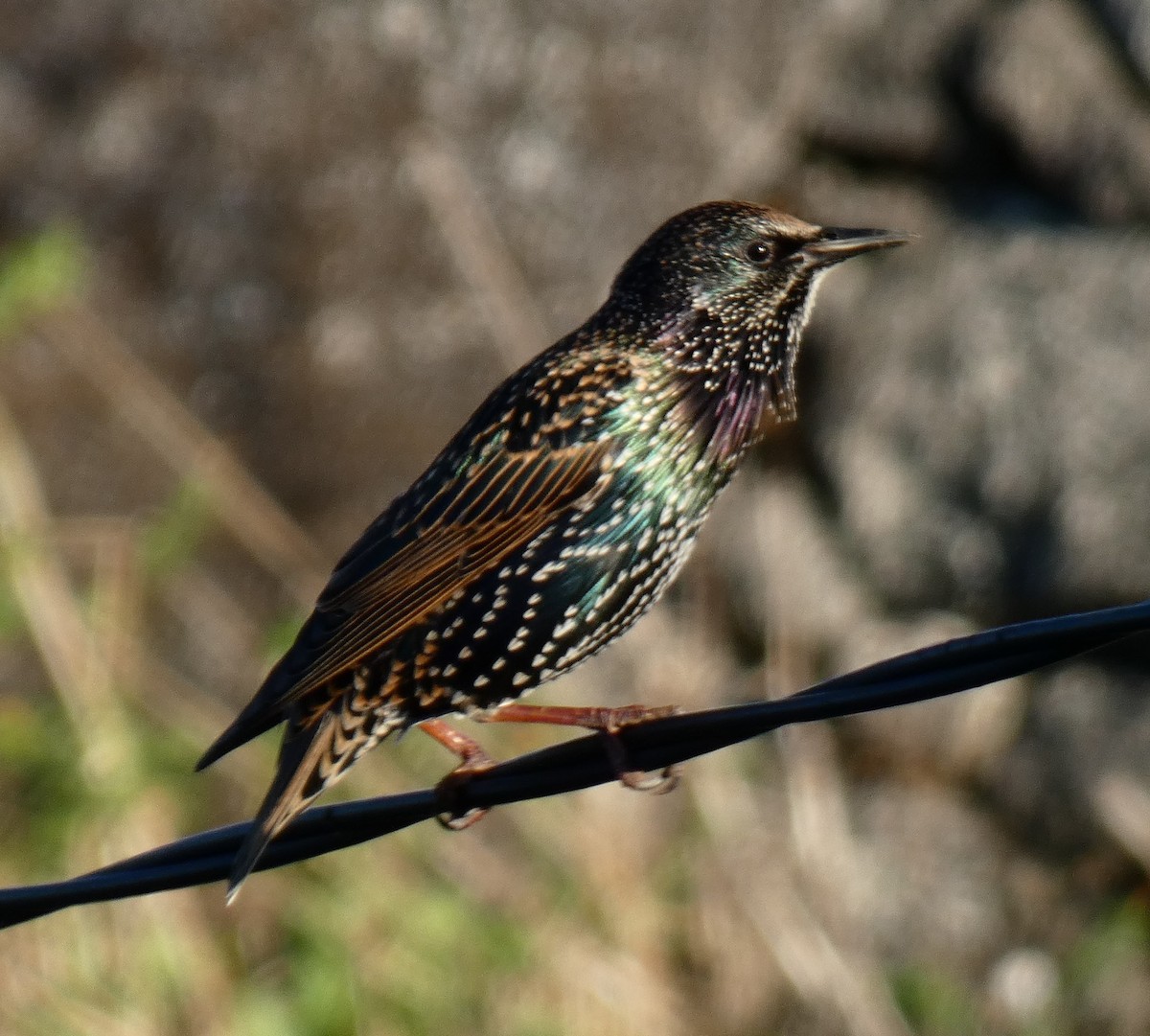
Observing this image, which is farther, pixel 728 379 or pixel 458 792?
pixel 728 379

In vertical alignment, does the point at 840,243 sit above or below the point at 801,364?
above

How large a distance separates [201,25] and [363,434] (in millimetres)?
1323

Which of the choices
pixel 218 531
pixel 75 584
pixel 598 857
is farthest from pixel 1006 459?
pixel 75 584

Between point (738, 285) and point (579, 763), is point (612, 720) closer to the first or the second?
point (579, 763)

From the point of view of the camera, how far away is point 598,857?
538cm

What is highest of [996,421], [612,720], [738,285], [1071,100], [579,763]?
[738,285]

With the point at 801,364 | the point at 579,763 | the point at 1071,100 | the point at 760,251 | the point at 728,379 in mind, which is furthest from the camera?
the point at 801,364

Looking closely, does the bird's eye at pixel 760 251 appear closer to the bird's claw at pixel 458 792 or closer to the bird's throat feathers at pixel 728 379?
the bird's throat feathers at pixel 728 379

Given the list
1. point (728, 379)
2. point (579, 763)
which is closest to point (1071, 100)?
point (728, 379)

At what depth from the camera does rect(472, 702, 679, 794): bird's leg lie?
274 cm

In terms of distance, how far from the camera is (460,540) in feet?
11.2

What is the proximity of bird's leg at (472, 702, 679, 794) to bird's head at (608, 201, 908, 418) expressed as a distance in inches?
25.9

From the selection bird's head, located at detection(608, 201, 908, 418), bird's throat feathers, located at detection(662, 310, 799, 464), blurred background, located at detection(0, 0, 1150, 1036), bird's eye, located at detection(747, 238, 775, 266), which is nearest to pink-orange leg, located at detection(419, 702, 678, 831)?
bird's throat feathers, located at detection(662, 310, 799, 464)

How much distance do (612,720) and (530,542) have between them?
41 cm
